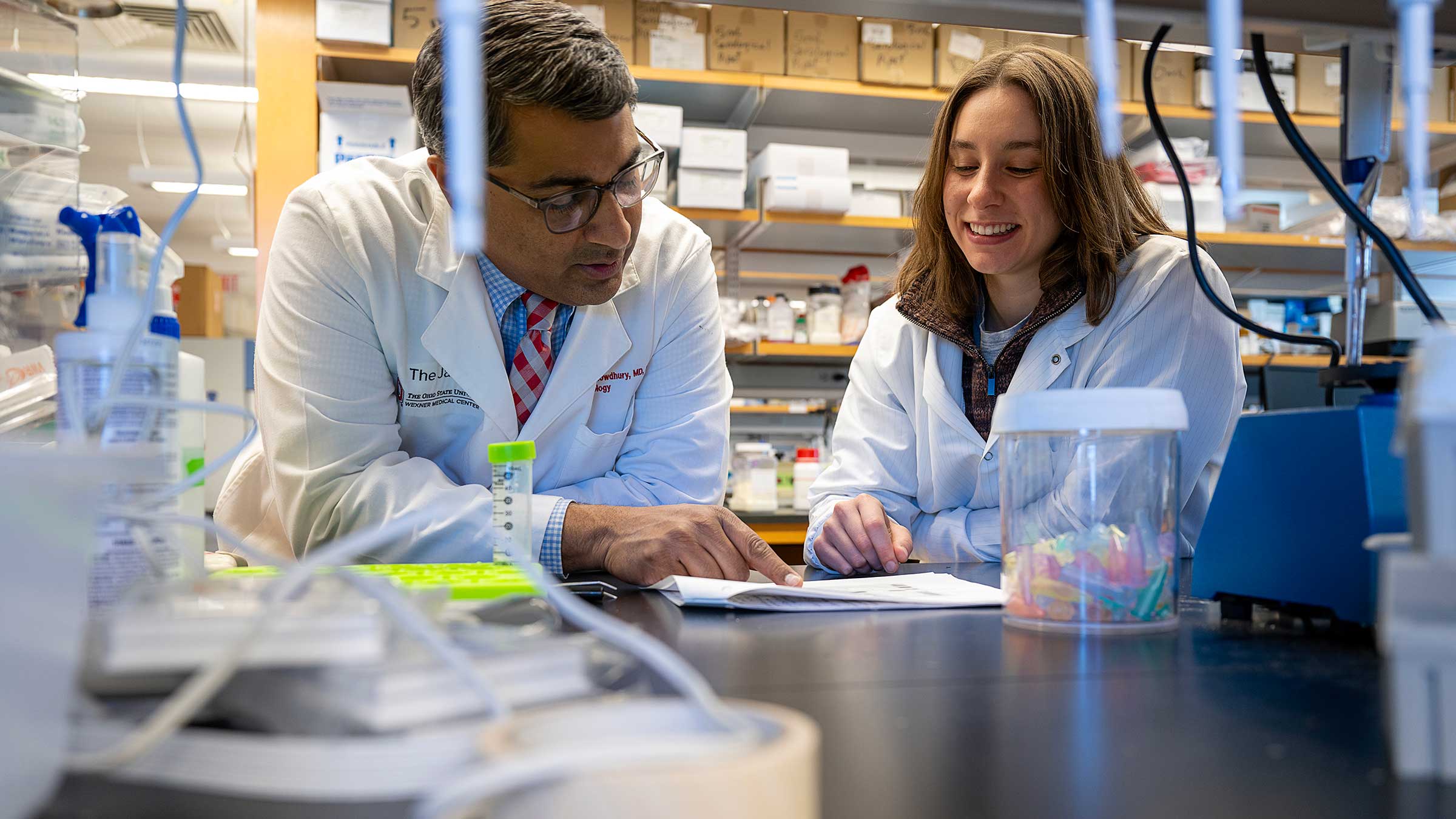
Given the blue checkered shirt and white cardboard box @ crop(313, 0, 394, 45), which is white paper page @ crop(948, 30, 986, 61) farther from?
the blue checkered shirt

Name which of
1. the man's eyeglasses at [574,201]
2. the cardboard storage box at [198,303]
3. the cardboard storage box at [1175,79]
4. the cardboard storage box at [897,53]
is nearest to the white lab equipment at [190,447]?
the man's eyeglasses at [574,201]

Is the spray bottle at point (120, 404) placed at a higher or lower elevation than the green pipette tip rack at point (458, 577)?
higher

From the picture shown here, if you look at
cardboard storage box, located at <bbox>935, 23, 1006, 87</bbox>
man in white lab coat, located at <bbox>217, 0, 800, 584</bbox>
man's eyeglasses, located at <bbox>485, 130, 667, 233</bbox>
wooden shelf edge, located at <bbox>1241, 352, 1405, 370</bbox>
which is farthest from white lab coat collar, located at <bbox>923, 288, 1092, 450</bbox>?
wooden shelf edge, located at <bbox>1241, 352, 1405, 370</bbox>

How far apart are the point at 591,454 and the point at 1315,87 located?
3.12 m

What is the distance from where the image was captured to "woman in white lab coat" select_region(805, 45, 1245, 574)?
5.28ft

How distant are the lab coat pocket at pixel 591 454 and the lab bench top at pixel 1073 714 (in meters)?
0.74

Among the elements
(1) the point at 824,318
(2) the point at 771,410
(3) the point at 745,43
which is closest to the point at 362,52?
(3) the point at 745,43

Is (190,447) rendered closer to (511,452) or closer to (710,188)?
(511,452)

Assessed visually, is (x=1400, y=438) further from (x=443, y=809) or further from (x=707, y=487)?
(x=707, y=487)

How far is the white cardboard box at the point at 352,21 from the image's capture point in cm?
273

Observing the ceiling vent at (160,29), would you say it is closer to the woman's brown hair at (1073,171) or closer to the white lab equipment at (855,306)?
the white lab equipment at (855,306)

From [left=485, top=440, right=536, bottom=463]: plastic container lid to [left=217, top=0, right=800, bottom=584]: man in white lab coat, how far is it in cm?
21

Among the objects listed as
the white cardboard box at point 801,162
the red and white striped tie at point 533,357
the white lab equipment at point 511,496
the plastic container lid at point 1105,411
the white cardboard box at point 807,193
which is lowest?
the white lab equipment at point 511,496

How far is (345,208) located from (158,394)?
87 cm
